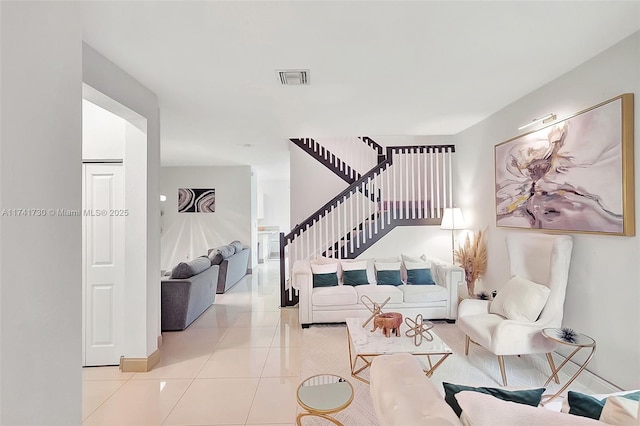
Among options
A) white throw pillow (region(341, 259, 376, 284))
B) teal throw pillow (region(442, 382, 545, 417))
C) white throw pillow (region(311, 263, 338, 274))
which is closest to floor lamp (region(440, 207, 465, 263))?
white throw pillow (region(341, 259, 376, 284))

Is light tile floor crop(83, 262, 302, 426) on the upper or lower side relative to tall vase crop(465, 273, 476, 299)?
lower

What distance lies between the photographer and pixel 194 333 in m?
3.96

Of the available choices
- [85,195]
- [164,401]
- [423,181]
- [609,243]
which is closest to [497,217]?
[609,243]

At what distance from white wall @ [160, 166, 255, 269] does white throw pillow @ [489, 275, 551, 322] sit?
234 inches

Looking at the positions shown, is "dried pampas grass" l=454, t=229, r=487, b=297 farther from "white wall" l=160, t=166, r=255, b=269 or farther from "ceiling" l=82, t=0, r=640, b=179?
"white wall" l=160, t=166, r=255, b=269

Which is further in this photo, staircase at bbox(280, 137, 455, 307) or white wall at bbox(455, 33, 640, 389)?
staircase at bbox(280, 137, 455, 307)

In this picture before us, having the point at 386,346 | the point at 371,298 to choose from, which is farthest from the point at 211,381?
the point at 371,298

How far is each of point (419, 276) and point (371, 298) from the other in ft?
2.64

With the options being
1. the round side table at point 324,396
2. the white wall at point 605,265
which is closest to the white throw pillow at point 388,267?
the white wall at point 605,265

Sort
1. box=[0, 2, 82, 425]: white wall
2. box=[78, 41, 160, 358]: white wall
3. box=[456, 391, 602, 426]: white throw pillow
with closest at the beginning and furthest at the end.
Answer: box=[0, 2, 82, 425]: white wall → box=[456, 391, 602, 426]: white throw pillow → box=[78, 41, 160, 358]: white wall

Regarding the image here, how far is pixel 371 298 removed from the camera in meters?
4.09

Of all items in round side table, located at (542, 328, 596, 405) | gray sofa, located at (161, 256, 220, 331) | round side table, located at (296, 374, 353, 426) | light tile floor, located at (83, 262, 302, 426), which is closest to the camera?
round side table, located at (296, 374, 353, 426)

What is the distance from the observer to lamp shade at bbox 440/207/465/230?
15.4 feet

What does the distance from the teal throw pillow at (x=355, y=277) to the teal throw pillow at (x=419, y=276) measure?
24.1 inches
